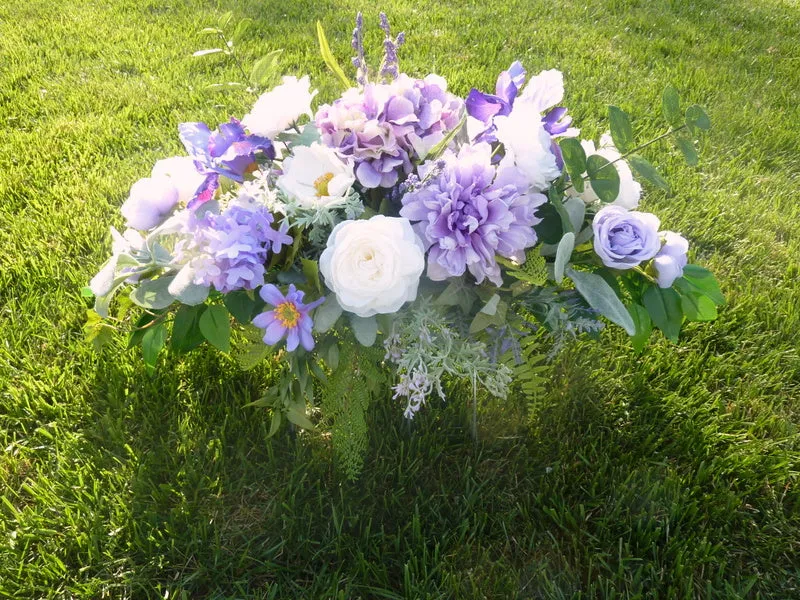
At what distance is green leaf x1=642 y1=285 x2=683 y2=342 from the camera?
1256 millimetres

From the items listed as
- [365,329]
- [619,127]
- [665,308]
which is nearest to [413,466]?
[365,329]

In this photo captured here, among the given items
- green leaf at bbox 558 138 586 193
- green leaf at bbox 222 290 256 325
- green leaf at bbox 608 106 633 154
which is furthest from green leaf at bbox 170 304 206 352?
green leaf at bbox 608 106 633 154

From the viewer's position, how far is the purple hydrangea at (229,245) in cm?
108

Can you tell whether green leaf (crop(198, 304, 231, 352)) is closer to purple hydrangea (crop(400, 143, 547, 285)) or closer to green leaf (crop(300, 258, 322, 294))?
green leaf (crop(300, 258, 322, 294))

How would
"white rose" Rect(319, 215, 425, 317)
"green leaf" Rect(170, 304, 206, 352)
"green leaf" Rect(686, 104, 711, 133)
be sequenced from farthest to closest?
"green leaf" Rect(170, 304, 206, 352)
"green leaf" Rect(686, 104, 711, 133)
"white rose" Rect(319, 215, 425, 317)

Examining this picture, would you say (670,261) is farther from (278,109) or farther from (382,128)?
(278,109)

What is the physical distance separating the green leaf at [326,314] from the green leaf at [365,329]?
37mm

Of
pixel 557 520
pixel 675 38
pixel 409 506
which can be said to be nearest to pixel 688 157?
→ pixel 557 520

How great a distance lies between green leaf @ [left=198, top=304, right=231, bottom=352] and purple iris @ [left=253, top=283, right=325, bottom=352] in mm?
195

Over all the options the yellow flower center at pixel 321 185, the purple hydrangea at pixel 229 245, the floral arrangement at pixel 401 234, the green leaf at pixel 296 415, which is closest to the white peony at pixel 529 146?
the floral arrangement at pixel 401 234

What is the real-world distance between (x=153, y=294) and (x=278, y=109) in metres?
0.46

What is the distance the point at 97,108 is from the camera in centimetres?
349

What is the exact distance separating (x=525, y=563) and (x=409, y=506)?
33cm

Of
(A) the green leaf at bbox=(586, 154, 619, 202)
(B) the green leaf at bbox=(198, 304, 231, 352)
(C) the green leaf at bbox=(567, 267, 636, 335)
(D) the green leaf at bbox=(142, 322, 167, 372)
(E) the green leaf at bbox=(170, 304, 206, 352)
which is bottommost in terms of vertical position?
(D) the green leaf at bbox=(142, 322, 167, 372)
